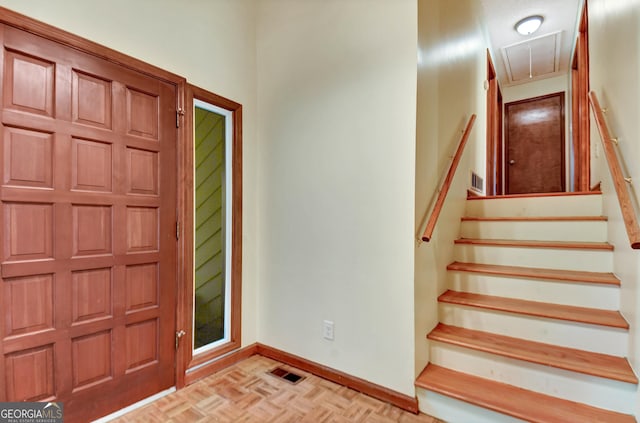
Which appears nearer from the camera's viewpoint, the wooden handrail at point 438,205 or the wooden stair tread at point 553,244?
the wooden handrail at point 438,205

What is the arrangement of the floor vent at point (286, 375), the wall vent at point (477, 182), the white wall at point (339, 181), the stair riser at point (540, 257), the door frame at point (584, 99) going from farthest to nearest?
the wall vent at point (477, 182)
the door frame at point (584, 99)
the floor vent at point (286, 375)
the stair riser at point (540, 257)
the white wall at point (339, 181)

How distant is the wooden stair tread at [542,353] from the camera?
147 centimetres

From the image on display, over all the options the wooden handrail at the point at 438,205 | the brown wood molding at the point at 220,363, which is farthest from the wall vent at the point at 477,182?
the brown wood molding at the point at 220,363

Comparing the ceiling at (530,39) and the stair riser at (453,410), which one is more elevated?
the ceiling at (530,39)

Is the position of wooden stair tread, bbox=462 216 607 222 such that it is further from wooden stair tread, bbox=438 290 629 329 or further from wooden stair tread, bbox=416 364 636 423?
wooden stair tread, bbox=416 364 636 423

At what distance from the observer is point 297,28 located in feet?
7.84

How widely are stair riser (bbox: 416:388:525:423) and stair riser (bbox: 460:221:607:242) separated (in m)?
1.50

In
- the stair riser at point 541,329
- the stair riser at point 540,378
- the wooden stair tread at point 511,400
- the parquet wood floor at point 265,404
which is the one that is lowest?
the parquet wood floor at point 265,404

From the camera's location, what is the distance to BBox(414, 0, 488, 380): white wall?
1.88m

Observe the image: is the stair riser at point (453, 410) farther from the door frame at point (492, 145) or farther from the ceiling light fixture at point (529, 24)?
the ceiling light fixture at point (529, 24)

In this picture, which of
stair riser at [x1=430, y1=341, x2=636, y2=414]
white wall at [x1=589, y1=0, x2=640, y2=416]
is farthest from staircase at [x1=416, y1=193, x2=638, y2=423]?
white wall at [x1=589, y1=0, x2=640, y2=416]

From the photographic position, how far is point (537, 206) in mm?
2791

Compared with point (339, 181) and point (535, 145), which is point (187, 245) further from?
point (535, 145)

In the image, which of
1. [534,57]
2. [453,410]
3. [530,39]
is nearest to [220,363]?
[453,410]
